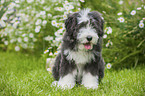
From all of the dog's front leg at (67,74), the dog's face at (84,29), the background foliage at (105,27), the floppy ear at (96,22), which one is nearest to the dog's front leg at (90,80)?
the dog's front leg at (67,74)

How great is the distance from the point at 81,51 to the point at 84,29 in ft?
1.34

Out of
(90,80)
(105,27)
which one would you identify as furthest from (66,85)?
(105,27)

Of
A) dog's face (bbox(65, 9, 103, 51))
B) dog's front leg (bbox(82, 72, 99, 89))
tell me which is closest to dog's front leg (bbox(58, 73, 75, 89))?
dog's front leg (bbox(82, 72, 99, 89))

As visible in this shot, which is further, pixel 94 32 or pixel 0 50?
pixel 0 50

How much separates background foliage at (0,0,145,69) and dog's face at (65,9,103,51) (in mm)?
1269

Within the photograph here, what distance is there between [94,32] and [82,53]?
432mm

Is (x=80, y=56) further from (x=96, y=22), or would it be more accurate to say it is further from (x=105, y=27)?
(x=105, y=27)

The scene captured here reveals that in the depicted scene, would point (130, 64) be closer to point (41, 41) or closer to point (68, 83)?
point (68, 83)

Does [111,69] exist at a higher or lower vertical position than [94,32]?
lower

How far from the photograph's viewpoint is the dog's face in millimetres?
3271

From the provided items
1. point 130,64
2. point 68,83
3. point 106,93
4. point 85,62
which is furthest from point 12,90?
point 130,64

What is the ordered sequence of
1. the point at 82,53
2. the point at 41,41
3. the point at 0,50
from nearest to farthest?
the point at 82,53 < the point at 41,41 < the point at 0,50

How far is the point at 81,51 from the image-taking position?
3527mm

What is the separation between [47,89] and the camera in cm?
368
